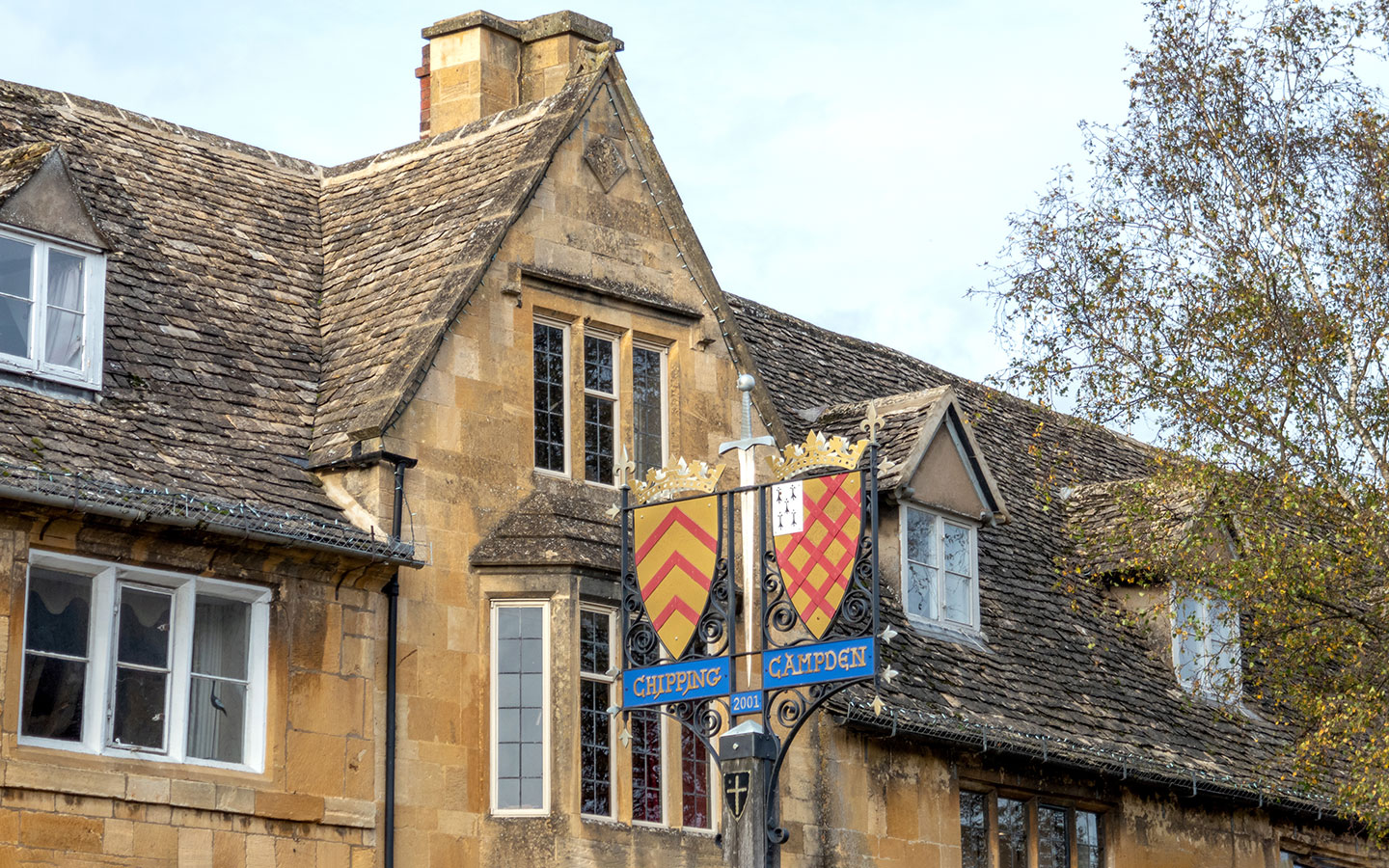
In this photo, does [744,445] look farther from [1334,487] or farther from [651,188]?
[1334,487]

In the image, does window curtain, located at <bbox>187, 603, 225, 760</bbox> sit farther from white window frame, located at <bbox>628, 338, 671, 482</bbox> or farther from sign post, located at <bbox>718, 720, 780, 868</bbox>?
white window frame, located at <bbox>628, 338, 671, 482</bbox>

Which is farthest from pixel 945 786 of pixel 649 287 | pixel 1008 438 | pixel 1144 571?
pixel 1008 438

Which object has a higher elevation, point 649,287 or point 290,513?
point 649,287

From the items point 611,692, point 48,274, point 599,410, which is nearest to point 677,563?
point 611,692

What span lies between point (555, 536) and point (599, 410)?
161cm

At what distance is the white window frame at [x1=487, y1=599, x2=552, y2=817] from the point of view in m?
15.7

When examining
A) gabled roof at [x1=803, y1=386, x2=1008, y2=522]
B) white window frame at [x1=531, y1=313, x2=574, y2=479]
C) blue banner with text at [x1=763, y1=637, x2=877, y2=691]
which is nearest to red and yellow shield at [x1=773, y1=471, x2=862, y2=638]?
blue banner with text at [x1=763, y1=637, x2=877, y2=691]

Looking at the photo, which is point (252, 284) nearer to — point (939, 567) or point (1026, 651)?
point (939, 567)

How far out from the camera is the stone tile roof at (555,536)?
16.1 m

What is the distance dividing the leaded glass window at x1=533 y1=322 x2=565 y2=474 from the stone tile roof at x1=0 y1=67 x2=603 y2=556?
896mm

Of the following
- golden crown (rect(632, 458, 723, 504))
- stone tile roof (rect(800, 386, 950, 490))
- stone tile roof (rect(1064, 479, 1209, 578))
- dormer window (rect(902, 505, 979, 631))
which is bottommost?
golden crown (rect(632, 458, 723, 504))

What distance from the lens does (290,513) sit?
1498 centimetres

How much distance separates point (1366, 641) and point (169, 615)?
957cm

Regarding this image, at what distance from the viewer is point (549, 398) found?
17266mm
